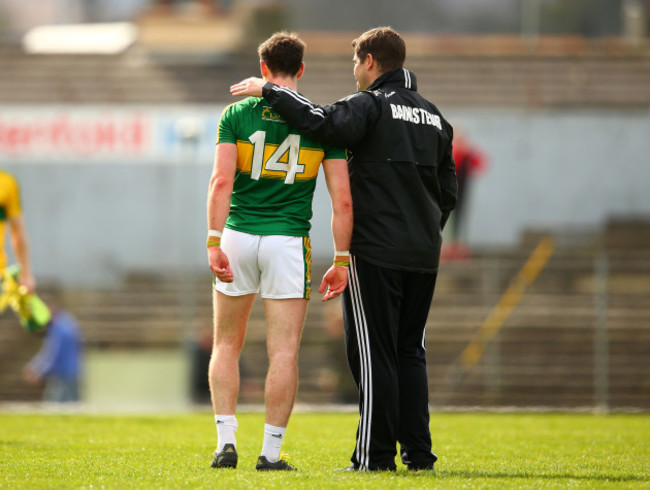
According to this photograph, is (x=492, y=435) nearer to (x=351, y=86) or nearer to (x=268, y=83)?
(x=268, y=83)

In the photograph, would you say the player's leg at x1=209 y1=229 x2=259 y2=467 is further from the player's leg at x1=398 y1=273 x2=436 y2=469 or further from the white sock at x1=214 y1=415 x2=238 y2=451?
the player's leg at x1=398 y1=273 x2=436 y2=469

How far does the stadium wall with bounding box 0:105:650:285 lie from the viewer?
62.4ft

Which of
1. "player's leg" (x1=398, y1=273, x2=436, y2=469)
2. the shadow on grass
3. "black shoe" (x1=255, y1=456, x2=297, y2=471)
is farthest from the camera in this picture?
"player's leg" (x1=398, y1=273, x2=436, y2=469)

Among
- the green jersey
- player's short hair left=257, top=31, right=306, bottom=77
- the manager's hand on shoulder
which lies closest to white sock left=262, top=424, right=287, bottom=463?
the green jersey

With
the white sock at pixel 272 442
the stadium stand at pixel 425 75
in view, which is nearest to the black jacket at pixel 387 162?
the white sock at pixel 272 442

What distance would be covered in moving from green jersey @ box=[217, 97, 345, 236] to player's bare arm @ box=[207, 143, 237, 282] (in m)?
0.12

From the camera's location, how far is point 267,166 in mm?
4836

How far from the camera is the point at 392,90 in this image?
500 centimetres

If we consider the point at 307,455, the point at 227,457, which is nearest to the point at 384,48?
the point at 227,457

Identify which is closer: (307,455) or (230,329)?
(230,329)

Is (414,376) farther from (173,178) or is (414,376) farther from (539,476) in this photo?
(173,178)

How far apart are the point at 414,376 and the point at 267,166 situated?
117 cm

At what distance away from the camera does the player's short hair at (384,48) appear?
5.03 metres

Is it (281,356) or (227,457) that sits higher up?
(281,356)
